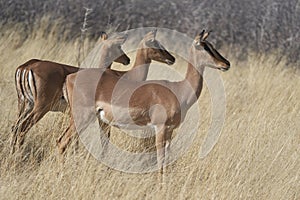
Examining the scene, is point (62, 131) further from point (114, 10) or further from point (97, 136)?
point (114, 10)

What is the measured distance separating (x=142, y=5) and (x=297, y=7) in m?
2.98

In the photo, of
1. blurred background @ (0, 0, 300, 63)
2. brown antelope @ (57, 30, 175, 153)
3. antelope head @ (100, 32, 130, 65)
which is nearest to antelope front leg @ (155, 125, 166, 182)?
brown antelope @ (57, 30, 175, 153)

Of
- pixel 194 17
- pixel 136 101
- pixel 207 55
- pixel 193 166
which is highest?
pixel 207 55

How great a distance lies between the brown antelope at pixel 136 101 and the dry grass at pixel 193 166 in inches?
10.6

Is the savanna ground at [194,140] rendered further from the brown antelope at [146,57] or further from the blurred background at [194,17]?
the brown antelope at [146,57]

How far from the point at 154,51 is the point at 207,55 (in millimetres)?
971

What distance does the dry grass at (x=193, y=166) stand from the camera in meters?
4.44

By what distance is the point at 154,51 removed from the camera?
247 inches

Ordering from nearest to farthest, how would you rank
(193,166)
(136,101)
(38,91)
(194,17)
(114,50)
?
(193,166)
(136,101)
(38,91)
(114,50)
(194,17)

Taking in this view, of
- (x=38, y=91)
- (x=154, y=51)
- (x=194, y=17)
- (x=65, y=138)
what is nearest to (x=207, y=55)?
(x=154, y=51)

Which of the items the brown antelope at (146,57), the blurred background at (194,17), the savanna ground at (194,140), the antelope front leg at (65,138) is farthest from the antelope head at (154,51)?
the blurred background at (194,17)

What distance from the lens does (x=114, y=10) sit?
1286 cm

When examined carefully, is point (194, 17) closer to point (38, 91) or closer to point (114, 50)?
point (114, 50)

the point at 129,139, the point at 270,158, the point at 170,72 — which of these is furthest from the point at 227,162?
the point at 170,72
